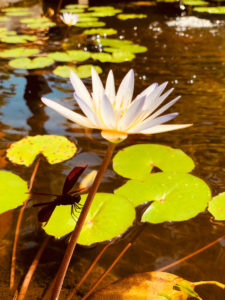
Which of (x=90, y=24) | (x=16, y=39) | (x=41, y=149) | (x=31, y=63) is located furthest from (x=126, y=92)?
(x=90, y=24)

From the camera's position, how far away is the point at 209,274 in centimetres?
81

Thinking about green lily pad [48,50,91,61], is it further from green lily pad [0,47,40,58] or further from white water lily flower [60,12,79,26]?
white water lily flower [60,12,79,26]

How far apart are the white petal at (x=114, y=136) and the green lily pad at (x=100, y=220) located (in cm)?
38

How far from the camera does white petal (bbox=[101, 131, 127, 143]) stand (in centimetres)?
55

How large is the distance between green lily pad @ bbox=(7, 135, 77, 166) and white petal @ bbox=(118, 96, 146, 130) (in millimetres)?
728

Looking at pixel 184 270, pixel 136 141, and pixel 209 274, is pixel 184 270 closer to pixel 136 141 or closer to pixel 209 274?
pixel 209 274

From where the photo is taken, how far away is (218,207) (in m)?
0.97

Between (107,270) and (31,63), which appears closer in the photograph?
(107,270)

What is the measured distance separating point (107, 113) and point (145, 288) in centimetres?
44

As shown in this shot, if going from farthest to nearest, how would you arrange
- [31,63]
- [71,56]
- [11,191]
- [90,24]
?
1. [90,24]
2. [71,56]
3. [31,63]
4. [11,191]

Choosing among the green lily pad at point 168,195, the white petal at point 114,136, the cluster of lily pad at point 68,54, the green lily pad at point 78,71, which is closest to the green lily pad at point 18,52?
the cluster of lily pad at point 68,54

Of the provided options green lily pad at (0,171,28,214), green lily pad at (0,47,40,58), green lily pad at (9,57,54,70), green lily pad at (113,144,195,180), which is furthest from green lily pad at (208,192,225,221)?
green lily pad at (0,47,40,58)

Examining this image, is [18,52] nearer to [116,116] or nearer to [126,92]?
[126,92]

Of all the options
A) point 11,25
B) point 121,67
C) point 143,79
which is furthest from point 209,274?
point 11,25
